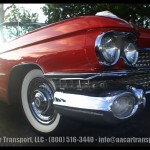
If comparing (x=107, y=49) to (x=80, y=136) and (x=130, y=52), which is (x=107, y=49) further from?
(x=80, y=136)

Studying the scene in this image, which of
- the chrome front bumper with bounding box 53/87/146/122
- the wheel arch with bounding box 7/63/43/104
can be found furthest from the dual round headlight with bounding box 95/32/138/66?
the wheel arch with bounding box 7/63/43/104

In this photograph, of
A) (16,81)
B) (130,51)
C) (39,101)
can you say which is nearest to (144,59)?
(130,51)

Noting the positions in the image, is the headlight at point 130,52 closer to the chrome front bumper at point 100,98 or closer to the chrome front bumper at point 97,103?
the chrome front bumper at point 100,98

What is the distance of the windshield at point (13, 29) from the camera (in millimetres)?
3850

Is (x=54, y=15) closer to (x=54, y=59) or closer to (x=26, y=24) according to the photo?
(x=26, y=24)

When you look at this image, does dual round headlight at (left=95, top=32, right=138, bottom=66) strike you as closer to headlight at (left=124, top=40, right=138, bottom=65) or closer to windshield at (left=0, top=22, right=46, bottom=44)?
headlight at (left=124, top=40, right=138, bottom=65)

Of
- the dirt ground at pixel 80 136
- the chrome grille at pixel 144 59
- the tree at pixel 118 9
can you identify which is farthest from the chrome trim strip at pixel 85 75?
the tree at pixel 118 9

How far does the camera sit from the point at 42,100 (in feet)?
8.82

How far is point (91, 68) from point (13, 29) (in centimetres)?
222

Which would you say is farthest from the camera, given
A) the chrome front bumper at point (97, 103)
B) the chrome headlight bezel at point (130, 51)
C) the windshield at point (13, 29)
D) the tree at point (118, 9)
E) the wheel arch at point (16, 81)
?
the tree at point (118, 9)

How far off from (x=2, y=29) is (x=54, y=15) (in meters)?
7.91

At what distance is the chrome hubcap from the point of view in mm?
2639

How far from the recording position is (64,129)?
261cm

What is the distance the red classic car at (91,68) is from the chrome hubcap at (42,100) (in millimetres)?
10
